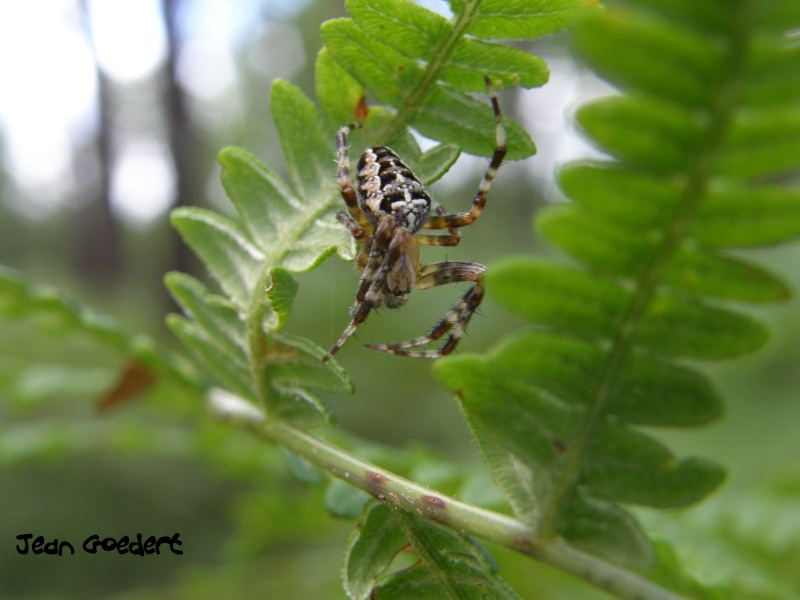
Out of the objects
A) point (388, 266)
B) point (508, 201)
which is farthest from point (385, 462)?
point (508, 201)

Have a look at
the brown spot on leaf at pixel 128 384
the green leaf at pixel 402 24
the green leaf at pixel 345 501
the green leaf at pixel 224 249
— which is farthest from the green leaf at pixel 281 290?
the brown spot on leaf at pixel 128 384

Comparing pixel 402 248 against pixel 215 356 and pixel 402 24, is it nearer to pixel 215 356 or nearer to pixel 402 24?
pixel 215 356

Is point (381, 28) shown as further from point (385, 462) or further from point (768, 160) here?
point (385, 462)

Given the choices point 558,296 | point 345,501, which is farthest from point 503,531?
point 558,296

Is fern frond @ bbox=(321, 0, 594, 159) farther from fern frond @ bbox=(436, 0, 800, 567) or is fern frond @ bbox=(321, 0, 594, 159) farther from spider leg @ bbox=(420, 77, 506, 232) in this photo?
fern frond @ bbox=(436, 0, 800, 567)

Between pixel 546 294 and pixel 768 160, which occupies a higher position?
pixel 768 160
